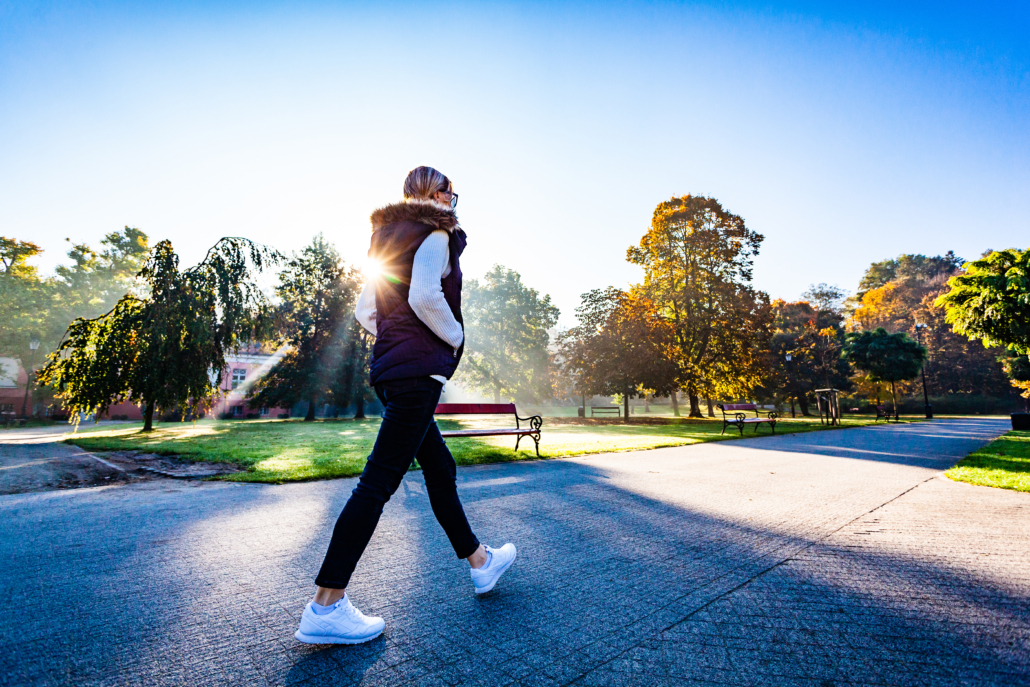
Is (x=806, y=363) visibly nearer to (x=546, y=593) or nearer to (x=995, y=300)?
(x=995, y=300)

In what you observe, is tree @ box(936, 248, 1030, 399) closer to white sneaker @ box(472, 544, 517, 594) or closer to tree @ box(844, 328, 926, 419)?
white sneaker @ box(472, 544, 517, 594)

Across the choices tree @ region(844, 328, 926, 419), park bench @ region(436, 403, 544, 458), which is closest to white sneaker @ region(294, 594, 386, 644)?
park bench @ region(436, 403, 544, 458)

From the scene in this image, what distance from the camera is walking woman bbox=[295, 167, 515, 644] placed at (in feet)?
5.86

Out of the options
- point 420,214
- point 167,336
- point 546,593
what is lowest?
point 546,593

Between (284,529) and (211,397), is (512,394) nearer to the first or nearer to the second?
(211,397)

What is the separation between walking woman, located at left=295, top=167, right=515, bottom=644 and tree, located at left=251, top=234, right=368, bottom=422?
26058 millimetres

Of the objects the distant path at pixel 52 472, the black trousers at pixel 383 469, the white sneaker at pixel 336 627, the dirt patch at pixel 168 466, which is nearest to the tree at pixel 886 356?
the dirt patch at pixel 168 466

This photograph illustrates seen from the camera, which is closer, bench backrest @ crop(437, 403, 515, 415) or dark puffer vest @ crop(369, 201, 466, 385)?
dark puffer vest @ crop(369, 201, 466, 385)

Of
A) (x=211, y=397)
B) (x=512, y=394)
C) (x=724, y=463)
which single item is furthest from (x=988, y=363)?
(x=211, y=397)

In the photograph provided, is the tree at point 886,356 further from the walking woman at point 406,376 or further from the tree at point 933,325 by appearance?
the walking woman at point 406,376

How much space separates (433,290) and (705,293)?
24.5 m

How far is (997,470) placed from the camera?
6254 mm

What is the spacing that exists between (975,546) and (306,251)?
31261mm

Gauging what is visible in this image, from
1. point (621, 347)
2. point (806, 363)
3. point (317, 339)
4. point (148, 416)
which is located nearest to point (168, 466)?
point (148, 416)
